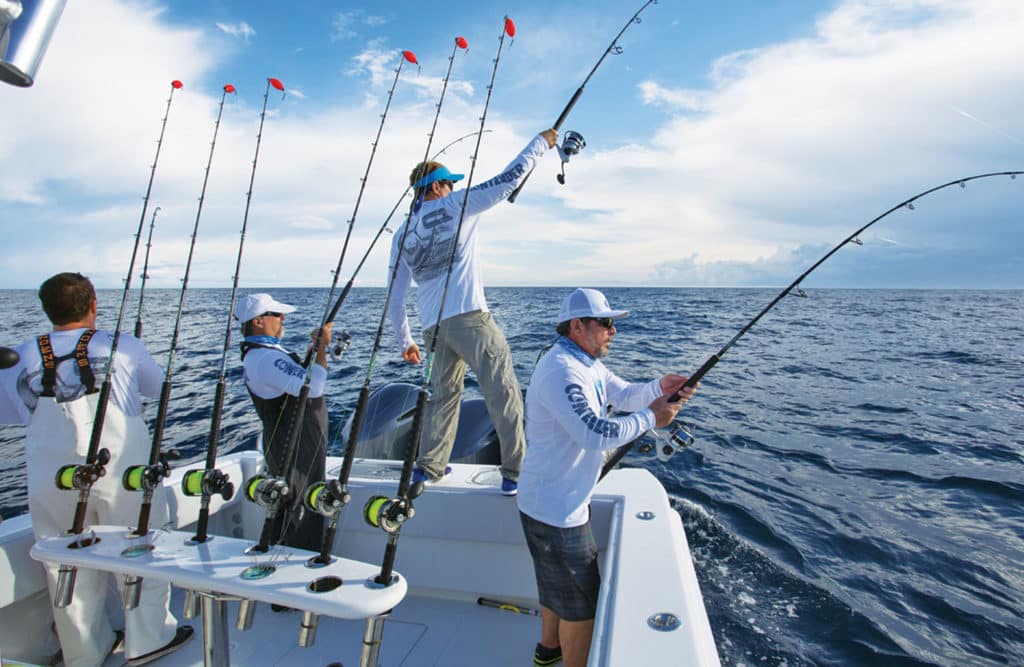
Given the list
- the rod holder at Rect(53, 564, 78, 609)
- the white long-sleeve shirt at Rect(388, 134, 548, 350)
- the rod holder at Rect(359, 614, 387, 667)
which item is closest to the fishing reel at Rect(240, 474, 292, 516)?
the rod holder at Rect(359, 614, 387, 667)

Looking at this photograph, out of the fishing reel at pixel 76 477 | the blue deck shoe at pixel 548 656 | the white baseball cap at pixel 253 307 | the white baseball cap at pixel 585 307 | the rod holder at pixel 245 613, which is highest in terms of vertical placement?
the white baseball cap at pixel 585 307

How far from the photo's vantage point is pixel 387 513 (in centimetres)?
171

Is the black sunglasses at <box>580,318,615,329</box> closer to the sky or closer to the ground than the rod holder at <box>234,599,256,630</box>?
closer to the sky

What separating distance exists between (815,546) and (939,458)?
2.85m

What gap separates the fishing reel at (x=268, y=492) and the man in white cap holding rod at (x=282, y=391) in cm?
54

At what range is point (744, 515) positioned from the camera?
4.48 meters

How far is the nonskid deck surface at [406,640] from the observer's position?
2.51m

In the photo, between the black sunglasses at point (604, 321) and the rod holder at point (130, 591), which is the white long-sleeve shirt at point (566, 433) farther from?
the rod holder at point (130, 591)

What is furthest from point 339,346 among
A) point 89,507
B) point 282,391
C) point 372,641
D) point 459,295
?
point 372,641

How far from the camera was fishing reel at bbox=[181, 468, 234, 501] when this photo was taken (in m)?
1.93

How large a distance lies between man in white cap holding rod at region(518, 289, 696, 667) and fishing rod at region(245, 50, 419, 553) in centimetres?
83

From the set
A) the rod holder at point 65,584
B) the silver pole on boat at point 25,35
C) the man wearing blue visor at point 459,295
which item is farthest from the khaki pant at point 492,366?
the silver pole on boat at point 25,35

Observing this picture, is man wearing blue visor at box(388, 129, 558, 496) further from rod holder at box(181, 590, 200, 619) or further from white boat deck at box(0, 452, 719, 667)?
rod holder at box(181, 590, 200, 619)

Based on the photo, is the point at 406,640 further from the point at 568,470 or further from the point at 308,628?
the point at 568,470
